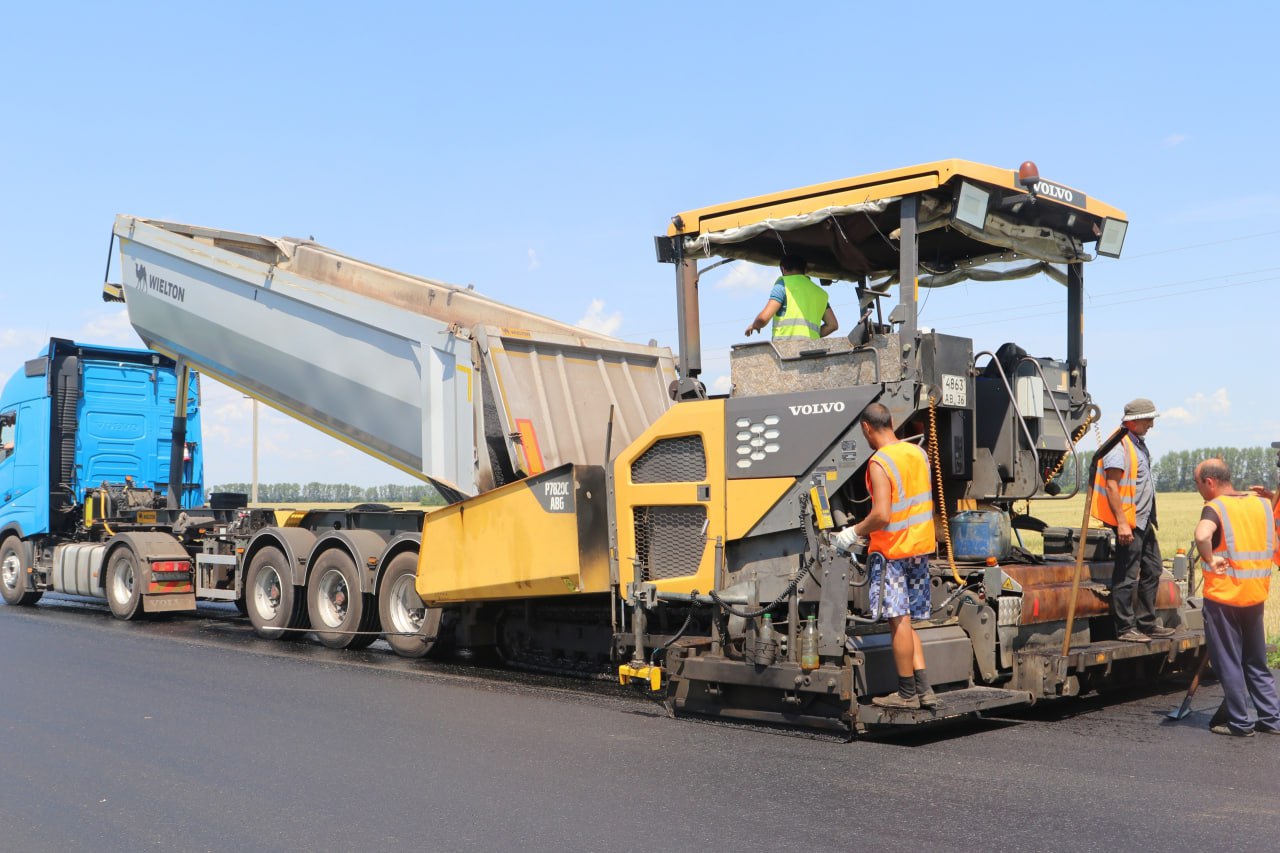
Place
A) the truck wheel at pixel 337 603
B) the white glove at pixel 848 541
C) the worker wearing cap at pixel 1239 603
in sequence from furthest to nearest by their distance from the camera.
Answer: the truck wheel at pixel 337 603 < the worker wearing cap at pixel 1239 603 < the white glove at pixel 848 541

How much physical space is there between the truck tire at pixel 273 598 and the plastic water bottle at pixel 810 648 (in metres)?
6.12

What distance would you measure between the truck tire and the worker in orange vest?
6.42m

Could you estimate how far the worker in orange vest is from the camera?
234 inches

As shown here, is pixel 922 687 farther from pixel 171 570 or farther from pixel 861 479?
pixel 171 570

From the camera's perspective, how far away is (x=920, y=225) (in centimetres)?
657

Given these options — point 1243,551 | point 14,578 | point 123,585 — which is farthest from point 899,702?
point 14,578

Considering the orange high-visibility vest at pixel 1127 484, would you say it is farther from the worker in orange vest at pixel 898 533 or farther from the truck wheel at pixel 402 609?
the truck wheel at pixel 402 609

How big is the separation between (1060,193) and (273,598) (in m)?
7.91

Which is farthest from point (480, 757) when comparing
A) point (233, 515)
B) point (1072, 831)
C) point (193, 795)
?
point (233, 515)

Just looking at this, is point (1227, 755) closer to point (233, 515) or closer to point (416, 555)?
point (416, 555)

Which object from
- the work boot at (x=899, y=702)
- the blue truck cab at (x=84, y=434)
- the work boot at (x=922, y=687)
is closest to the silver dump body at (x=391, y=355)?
the blue truck cab at (x=84, y=434)

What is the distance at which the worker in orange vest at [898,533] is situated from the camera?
595 cm

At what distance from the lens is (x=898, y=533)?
602cm

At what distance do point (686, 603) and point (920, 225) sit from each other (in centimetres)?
256
